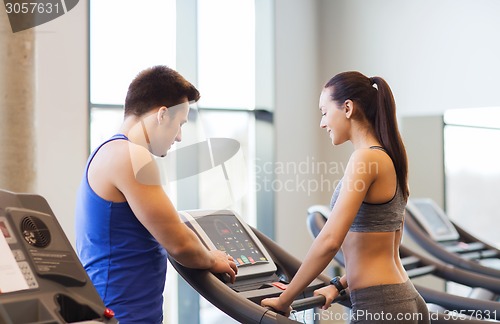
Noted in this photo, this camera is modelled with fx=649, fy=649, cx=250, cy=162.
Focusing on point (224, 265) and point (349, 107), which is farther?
point (224, 265)

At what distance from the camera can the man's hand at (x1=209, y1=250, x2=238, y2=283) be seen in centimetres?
219

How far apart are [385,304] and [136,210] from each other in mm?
800

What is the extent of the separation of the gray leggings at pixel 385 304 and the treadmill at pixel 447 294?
686 mm

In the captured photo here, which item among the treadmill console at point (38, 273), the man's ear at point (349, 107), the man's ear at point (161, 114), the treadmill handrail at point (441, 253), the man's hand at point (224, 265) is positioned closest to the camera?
the treadmill console at point (38, 273)

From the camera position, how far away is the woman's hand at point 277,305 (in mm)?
2092

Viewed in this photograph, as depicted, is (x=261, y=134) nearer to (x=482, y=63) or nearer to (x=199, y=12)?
(x=199, y=12)

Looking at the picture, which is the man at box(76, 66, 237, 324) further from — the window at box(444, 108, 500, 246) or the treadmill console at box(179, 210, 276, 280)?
the window at box(444, 108, 500, 246)

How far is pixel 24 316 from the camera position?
4.64 feet

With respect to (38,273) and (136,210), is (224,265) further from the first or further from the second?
(38,273)

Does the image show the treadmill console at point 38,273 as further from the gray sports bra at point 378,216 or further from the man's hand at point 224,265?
the gray sports bra at point 378,216

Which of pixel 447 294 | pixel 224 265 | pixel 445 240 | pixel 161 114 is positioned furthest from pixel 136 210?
pixel 445 240

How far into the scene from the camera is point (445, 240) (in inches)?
171

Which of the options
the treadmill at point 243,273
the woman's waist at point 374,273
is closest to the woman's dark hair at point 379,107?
the woman's waist at point 374,273

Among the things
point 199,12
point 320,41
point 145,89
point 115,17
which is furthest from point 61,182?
point 320,41
